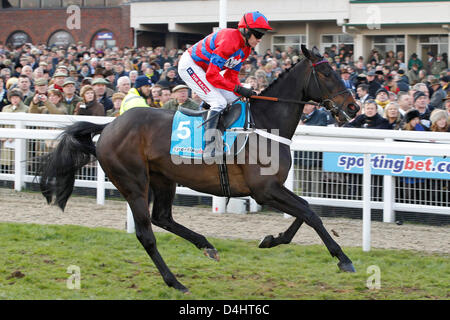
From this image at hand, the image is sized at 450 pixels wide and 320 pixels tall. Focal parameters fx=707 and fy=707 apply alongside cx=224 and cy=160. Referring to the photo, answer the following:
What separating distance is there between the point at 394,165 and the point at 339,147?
1.04 meters

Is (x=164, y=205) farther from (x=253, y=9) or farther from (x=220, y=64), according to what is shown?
(x=253, y=9)

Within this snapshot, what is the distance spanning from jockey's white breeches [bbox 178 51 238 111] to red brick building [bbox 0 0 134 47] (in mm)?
22593

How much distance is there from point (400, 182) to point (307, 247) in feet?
4.82

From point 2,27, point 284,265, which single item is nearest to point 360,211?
point 284,265

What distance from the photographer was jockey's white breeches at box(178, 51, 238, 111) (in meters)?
4.96

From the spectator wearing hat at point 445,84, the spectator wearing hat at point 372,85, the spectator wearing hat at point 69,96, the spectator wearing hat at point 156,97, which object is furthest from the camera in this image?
the spectator wearing hat at point 372,85

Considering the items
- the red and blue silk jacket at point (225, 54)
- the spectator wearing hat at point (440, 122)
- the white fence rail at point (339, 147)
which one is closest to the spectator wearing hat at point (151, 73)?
the white fence rail at point (339, 147)

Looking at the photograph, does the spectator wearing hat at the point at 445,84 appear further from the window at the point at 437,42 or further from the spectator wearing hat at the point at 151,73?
the window at the point at 437,42

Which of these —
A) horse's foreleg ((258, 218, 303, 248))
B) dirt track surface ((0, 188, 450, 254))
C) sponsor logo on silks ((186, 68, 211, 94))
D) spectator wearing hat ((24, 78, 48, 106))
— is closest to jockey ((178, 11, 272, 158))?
sponsor logo on silks ((186, 68, 211, 94))

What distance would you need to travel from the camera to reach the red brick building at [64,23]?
91.6ft

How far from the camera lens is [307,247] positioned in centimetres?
577

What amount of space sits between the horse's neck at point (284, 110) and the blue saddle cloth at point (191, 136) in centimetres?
13

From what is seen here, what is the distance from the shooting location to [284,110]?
4.90 meters

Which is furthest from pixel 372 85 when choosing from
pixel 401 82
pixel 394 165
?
pixel 394 165
